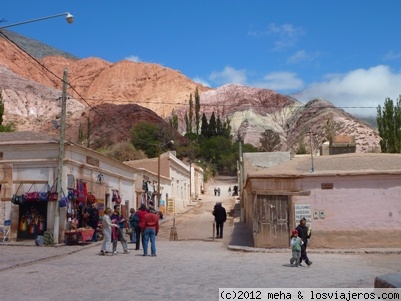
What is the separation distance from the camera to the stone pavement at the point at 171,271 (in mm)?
8734

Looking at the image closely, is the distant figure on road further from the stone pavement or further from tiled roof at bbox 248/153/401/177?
tiled roof at bbox 248/153/401/177

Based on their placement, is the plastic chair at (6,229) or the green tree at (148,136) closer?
the plastic chair at (6,229)

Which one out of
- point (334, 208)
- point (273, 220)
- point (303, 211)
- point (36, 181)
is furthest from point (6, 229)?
point (334, 208)

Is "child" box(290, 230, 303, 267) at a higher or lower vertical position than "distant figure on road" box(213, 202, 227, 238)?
lower

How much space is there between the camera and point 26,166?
67.4 feet

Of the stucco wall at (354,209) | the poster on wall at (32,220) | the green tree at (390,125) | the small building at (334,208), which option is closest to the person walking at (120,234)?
the small building at (334,208)

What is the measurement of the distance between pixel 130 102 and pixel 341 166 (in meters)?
144

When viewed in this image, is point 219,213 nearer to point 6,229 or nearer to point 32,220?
point 32,220

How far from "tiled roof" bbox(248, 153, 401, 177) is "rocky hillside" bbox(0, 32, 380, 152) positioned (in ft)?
194

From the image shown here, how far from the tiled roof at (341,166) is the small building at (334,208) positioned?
2.3 inches

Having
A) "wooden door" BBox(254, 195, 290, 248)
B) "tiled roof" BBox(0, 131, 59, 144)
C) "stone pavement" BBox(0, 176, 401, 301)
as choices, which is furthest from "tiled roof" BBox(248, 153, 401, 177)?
"tiled roof" BBox(0, 131, 59, 144)

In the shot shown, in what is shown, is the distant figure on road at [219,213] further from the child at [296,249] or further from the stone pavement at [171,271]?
the child at [296,249]

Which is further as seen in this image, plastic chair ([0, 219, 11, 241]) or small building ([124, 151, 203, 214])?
small building ([124, 151, 203, 214])

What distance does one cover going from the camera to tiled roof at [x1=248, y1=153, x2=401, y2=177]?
1697 cm
